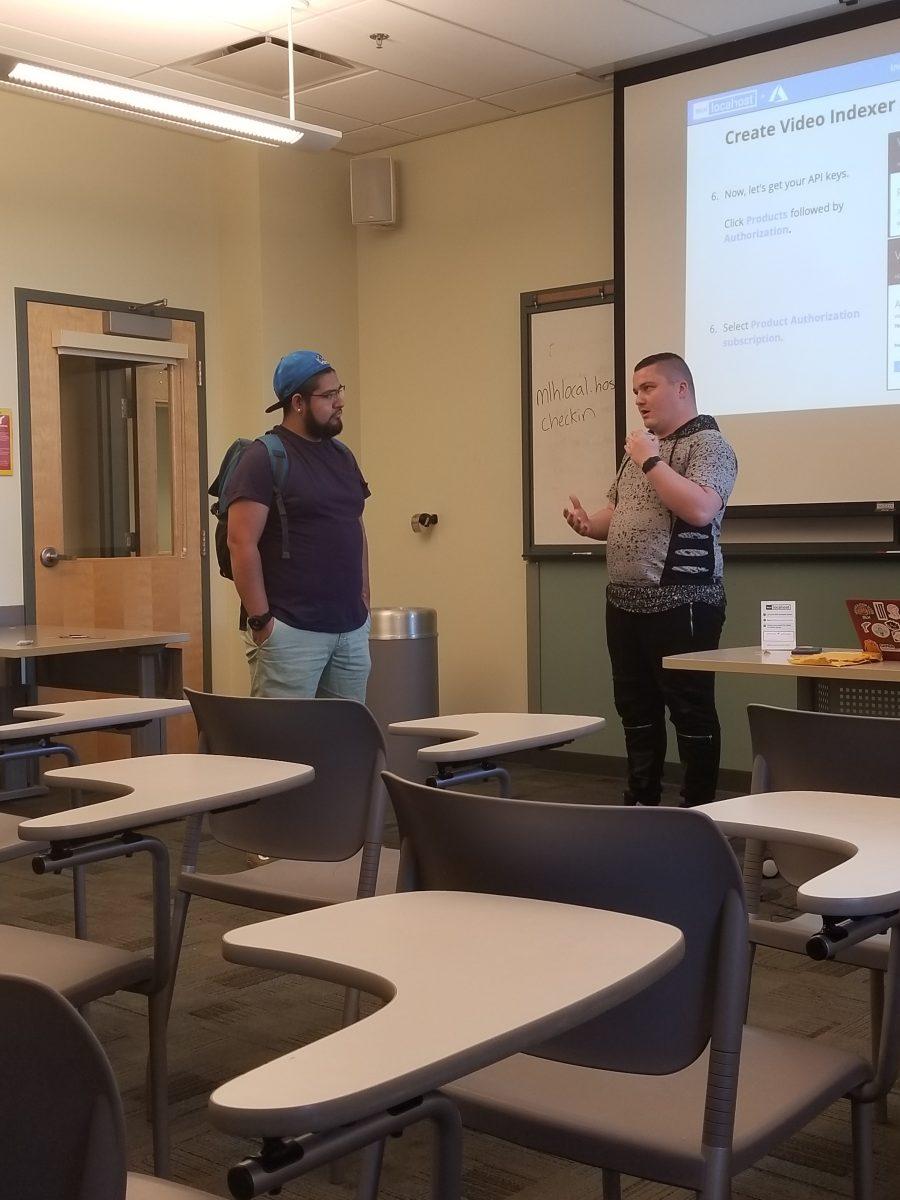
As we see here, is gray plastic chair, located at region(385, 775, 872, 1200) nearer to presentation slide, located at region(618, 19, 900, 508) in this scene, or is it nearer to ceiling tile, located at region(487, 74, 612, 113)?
presentation slide, located at region(618, 19, 900, 508)

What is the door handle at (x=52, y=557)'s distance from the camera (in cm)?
557

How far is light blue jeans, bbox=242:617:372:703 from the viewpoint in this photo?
3453 millimetres

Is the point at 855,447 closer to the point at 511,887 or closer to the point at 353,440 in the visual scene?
the point at 353,440

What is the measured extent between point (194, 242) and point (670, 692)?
11.3ft

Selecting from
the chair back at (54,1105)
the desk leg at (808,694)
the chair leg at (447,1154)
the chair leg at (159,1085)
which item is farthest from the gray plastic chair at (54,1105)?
the desk leg at (808,694)

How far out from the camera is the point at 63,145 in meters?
5.59

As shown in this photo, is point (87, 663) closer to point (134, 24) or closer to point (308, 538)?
point (308, 538)

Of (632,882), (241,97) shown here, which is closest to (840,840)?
(632,882)

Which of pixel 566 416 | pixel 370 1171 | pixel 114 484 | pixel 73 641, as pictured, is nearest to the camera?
pixel 370 1171

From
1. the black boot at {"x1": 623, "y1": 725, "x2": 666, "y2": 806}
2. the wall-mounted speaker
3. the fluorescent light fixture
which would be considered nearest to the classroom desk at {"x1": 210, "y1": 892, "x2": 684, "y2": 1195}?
the black boot at {"x1": 623, "y1": 725, "x2": 666, "y2": 806}

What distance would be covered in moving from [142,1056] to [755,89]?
3.99m

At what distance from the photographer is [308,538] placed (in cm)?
350

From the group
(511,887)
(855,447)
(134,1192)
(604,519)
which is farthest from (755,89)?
(134,1192)

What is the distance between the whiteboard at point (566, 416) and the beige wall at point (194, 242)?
115 cm
